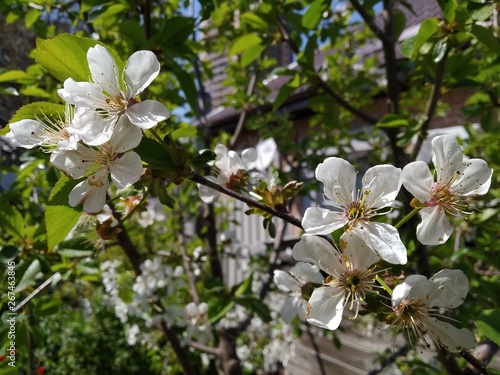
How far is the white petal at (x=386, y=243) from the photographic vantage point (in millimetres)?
556

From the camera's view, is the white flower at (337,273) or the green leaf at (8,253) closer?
the white flower at (337,273)

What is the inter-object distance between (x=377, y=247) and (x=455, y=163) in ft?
0.67

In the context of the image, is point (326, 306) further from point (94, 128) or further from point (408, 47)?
point (408, 47)

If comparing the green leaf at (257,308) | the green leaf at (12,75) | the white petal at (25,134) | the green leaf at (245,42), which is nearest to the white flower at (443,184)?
the white petal at (25,134)

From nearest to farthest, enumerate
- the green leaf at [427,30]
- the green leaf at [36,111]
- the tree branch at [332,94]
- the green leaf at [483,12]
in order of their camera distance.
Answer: the green leaf at [36,111]
the green leaf at [483,12]
the green leaf at [427,30]
the tree branch at [332,94]

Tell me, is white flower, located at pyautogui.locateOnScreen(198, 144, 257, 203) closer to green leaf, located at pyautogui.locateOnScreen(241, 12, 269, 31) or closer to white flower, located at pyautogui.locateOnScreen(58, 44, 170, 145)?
white flower, located at pyautogui.locateOnScreen(58, 44, 170, 145)

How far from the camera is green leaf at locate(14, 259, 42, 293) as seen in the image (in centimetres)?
105

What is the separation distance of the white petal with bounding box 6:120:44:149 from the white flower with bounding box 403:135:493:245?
1.97ft

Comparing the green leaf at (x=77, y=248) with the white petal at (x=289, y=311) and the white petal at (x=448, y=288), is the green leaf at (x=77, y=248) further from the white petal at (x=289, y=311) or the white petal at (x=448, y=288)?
the white petal at (x=448, y=288)

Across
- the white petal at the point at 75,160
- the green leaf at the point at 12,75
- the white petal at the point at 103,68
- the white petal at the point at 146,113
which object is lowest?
the white petal at the point at 75,160

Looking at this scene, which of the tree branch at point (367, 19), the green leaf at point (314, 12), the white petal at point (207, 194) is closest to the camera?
the white petal at point (207, 194)

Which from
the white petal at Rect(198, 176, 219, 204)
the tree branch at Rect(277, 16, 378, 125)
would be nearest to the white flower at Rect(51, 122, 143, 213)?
the white petal at Rect(198, 176, 219, 204)

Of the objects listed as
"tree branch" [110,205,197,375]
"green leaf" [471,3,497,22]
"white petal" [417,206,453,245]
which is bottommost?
"tree branch" [110,205,197,375]

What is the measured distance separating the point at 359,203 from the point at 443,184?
5.6 inches
